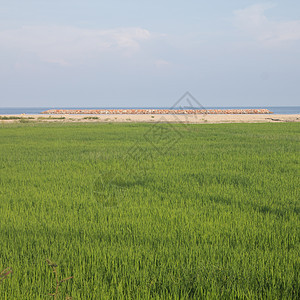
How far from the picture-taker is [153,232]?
3.84m

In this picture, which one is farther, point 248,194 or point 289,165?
point 289,165

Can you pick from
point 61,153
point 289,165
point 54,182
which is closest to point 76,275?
point 54,182

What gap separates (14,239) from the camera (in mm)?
→ 3727

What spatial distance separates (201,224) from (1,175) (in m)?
5.09

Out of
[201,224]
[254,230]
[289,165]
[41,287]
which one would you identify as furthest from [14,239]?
[289,165]

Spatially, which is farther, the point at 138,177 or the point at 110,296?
the point at 138,177

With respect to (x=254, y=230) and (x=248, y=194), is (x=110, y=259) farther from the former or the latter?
Result: (x=248, y=194)

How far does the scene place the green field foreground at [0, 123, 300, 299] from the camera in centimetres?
273

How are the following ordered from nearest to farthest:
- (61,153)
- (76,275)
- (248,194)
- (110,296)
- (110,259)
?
(110,296) < (76,275) < (110,259) < (248,194) < (61,153)

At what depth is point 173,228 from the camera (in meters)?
3.96

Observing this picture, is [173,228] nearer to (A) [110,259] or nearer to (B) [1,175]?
(A) [110,259]

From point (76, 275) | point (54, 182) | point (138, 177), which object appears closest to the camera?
point (76, 275)

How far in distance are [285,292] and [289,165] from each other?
6109mm

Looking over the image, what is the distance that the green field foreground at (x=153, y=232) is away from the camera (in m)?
2.73
